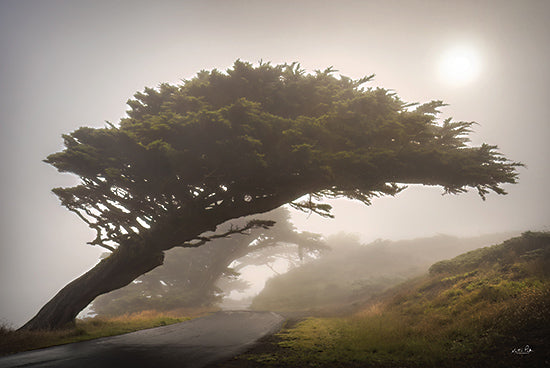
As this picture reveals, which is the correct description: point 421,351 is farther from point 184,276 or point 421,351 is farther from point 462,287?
point 184,276

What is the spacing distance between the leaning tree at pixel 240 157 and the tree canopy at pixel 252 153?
5 cm

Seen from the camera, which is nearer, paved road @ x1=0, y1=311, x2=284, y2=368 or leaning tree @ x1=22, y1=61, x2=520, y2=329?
paved road @ x1=0, y1=311, x2=284, y2=368

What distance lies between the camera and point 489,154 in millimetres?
8773

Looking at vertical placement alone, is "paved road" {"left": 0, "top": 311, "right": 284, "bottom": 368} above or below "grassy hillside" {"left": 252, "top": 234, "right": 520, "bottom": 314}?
above

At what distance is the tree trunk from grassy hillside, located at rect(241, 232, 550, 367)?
7.62m

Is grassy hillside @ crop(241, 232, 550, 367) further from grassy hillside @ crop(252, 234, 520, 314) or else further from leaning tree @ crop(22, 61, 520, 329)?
grassy hillside @ crop(252, 234, 520, 314)

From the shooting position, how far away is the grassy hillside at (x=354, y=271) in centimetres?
2573

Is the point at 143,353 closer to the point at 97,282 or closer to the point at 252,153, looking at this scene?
the point at 252,153

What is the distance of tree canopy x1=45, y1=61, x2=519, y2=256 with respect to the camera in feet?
26.1

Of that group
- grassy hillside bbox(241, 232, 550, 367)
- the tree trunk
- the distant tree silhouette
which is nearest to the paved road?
grassy hillside bbox(241, 232, 550, 367)

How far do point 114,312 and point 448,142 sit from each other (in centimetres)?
2699

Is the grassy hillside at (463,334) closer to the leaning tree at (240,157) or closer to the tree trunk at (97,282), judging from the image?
the leaning tree at (240,157)

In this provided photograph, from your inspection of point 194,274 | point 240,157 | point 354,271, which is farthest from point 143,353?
point 354,271

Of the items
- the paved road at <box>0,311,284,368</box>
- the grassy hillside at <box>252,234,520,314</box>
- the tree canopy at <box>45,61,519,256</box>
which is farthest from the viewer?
the grassy hillside at <box>252,234,520,314</box>
